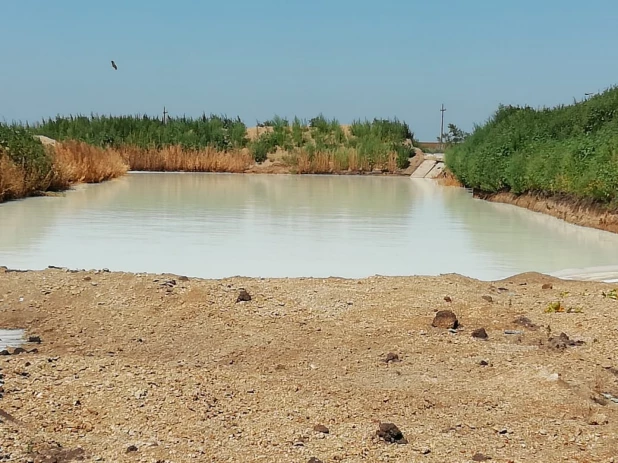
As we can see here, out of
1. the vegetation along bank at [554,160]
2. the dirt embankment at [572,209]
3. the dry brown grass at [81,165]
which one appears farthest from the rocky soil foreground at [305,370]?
the dry brown grass at [81,165]

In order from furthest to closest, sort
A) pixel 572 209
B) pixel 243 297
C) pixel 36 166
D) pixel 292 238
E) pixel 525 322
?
pixel 36 166
pixel 572 209
pixel 292 238
pixel 243 297
pixel 525 322

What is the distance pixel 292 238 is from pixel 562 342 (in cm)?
438

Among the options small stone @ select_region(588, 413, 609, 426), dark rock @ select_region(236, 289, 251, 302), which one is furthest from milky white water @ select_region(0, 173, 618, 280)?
small stone @ select_region(588, 413, 609, 426)

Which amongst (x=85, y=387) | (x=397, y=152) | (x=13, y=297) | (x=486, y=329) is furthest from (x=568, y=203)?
(x=397, y=152)

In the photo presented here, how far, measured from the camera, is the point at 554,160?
36.0 ft

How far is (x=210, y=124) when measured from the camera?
93.6ft

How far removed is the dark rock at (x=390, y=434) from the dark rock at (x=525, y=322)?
67.3 inches

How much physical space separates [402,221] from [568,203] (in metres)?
2.34

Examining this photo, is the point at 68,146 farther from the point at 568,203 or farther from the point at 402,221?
the point at 568,203

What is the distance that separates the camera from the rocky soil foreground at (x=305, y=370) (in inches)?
95.7

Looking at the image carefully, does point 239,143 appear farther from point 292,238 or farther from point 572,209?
point 292,238

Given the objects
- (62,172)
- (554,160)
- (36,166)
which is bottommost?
(62,172)

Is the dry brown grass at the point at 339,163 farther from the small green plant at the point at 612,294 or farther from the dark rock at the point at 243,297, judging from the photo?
the dark rock at the point at 243,297

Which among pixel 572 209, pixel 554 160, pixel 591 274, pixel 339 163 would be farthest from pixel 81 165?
pixel 591 274
